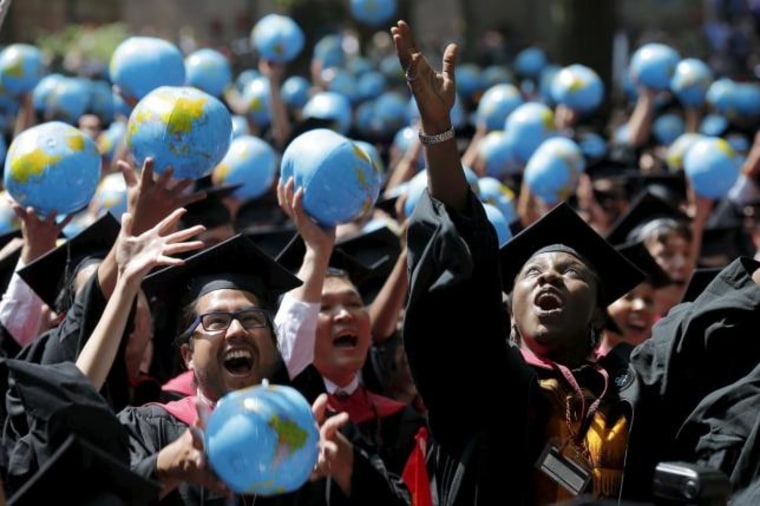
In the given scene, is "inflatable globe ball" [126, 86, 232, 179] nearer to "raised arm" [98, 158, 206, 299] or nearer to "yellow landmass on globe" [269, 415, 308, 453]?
"raised arm" [98, 158, 206, 299]

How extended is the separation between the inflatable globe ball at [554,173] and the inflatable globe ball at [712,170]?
29.5 inches

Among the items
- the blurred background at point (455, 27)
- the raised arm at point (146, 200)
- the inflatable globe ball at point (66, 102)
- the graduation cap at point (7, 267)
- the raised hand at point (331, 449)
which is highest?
Answer: the raised arm at point (146, 200)

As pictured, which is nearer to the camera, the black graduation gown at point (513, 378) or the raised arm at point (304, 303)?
the black graduation gown at point (513, 378)

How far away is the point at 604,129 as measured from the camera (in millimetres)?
14312

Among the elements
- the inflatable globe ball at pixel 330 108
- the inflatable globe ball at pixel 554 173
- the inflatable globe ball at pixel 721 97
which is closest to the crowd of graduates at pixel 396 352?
the inflatable globe ball at pixel 554 173

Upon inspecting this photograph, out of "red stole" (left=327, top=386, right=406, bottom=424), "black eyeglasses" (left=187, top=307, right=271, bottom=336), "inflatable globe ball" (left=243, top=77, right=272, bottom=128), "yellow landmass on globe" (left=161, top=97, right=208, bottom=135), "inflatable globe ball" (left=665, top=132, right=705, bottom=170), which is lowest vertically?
"inflatable globe ball" (left=665, top=132, right=705, bottom=170)

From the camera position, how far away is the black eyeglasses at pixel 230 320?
5.09 meters

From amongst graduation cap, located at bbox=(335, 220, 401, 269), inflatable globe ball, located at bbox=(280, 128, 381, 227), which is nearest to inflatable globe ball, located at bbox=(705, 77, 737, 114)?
graduation cap, located at bbox=(335, 220, 401, 269)

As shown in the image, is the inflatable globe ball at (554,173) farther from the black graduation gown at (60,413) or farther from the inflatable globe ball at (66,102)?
the black graduation gown at (60,413)

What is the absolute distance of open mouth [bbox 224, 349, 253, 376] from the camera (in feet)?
16.4

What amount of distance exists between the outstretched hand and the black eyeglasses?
0.92m

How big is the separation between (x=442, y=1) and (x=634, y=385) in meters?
20.2

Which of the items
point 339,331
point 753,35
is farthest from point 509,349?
point 753,35

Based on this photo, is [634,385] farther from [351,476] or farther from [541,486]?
[351,476]
